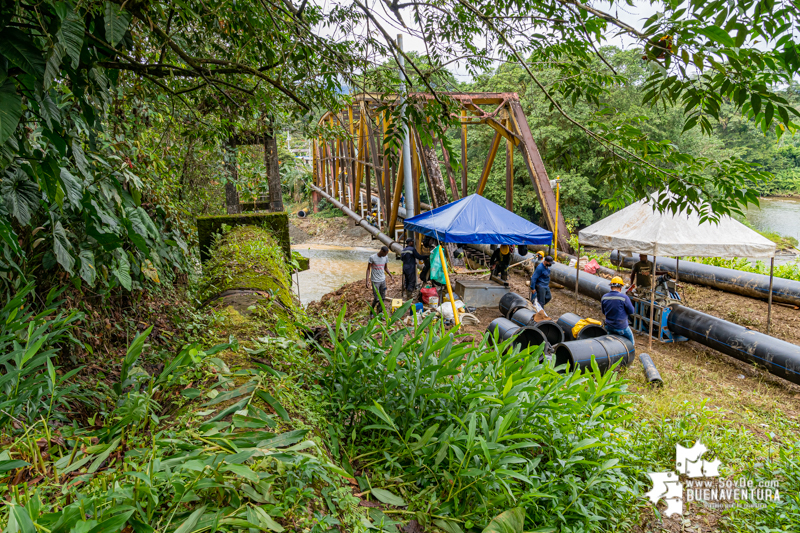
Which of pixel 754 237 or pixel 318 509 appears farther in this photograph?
pixel 754 237

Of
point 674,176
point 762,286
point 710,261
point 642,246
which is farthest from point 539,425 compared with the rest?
point 710,261

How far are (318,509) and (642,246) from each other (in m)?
7.31

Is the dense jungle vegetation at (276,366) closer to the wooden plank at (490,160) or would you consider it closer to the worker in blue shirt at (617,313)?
the worker in blue shirt at (617,313)

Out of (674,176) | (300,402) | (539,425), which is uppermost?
(674,176)

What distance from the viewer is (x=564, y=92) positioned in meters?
3.12

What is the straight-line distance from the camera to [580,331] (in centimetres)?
681

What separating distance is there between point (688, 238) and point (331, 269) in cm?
1218

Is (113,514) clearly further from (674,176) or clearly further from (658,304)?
(658,304)

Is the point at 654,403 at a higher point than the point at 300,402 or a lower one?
lower

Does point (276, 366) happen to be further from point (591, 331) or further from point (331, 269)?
point (331, 269)

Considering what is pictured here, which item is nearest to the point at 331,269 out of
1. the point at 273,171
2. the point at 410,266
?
the point at 410,266

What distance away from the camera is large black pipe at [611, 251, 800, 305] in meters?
9.20

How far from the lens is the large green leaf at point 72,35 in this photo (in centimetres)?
134

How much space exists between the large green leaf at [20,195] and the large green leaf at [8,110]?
3.28 ft
